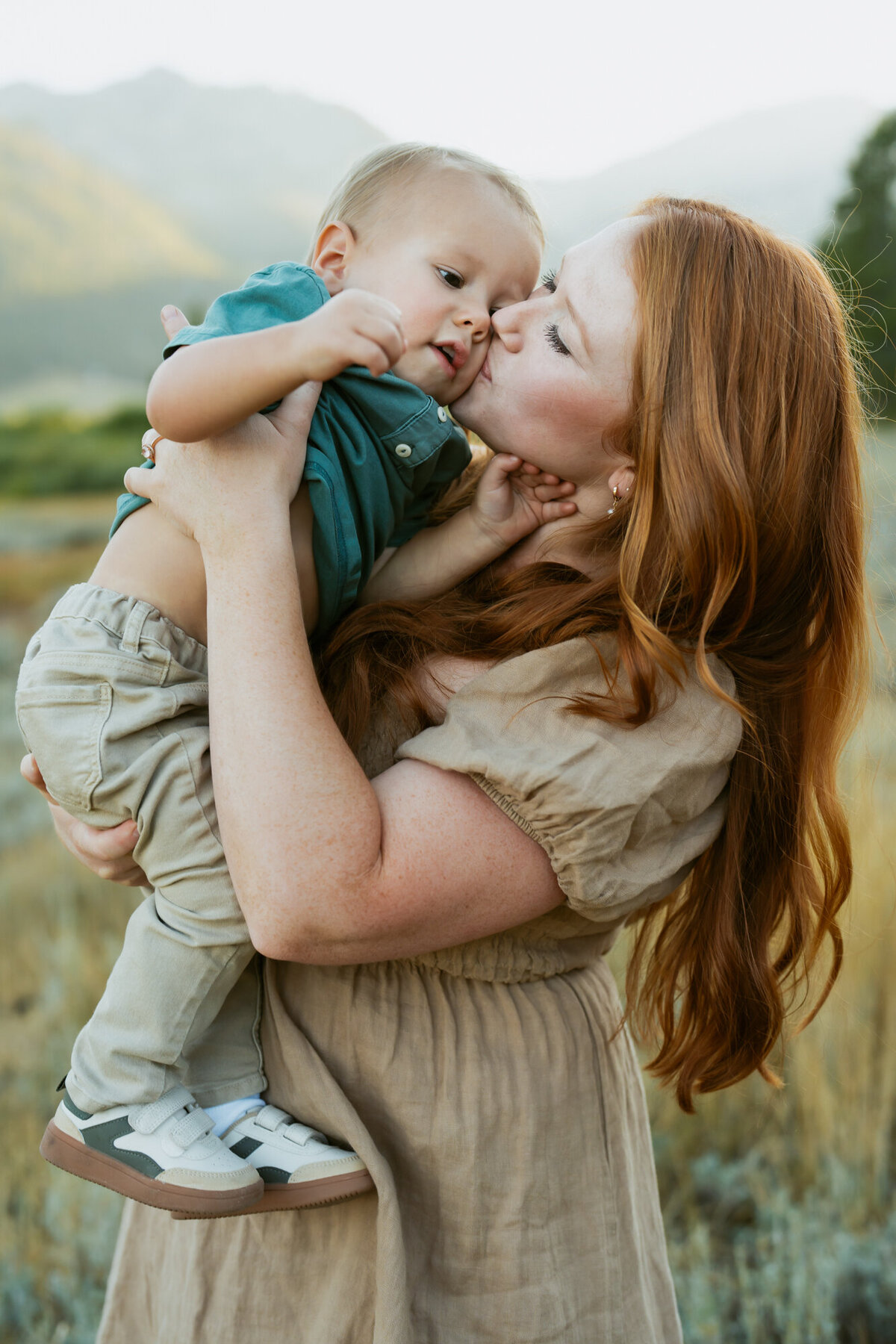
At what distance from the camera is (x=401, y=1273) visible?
139 cm

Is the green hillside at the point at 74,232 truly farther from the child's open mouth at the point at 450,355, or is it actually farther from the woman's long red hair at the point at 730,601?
the woman's long red hair at the point at 730,601

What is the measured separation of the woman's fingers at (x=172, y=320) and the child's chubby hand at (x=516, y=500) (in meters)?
0.53

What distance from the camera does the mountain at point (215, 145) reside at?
860 cm

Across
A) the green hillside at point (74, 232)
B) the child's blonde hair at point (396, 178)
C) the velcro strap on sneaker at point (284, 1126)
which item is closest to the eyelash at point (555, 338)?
the child's blonde hair at point (396, 178)

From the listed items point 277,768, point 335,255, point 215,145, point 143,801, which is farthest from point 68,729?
point 215,145

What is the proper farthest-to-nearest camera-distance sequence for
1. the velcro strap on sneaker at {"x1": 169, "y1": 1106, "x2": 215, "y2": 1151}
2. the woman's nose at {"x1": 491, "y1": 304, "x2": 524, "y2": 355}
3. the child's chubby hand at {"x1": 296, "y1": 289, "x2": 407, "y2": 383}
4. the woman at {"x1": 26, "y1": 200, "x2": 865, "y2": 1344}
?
the woman's nose at {"x1": 491, "y1": 304, "x2": 524, "y2": 355} < the velcro strap on sneaker at {"x1": 169, "y1": 1106, "x2": 215, "y2": 1151} < the woman at {"x1": 26, "y1": 200, "x2": 865, "y2": 1344} < the child's chubby hand at {"x1": 296, "y1": 289, "x2": 407, "y2": 383}

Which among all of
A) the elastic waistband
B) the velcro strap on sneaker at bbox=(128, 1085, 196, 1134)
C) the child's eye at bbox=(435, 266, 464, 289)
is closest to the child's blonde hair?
the child's eye at bbox=(435, 266, 464, 289)

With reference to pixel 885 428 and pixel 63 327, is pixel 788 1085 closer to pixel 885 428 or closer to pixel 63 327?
pixel 885 428

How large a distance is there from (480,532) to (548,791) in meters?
0.57

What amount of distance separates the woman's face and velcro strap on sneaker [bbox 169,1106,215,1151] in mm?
1109

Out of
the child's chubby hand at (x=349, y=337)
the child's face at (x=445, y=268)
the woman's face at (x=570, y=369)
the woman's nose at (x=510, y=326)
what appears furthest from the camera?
the child's face at (x=445, y=268)

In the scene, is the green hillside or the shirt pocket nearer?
the shirt pocket

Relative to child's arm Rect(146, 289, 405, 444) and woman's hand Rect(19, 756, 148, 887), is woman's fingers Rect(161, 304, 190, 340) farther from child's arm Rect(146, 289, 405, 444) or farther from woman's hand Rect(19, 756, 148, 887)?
woman's hand Rect(19, 756, 148, 887)

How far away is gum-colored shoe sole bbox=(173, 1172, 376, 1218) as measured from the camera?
4.53ft
